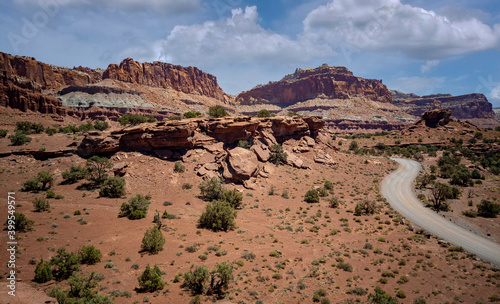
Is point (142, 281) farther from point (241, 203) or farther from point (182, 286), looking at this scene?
point (241, 203)

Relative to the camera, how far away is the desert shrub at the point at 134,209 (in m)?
20.8

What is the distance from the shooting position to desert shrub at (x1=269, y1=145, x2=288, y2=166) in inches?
1535

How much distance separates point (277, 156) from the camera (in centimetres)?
3912

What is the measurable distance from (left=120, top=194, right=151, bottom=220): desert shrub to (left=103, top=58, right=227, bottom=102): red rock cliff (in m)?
132

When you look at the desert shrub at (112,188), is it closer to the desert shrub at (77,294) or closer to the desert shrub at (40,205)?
the desert shrub at (40,205)

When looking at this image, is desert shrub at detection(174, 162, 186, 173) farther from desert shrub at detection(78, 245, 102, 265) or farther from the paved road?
the paved road

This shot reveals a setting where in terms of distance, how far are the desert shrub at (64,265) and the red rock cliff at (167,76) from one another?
460 ft

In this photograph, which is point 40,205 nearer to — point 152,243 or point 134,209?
point 134,209

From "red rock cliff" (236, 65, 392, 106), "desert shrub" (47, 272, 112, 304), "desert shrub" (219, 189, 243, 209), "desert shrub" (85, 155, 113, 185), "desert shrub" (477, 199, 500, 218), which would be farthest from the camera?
"red rock cliff" (236, 65, 392, 106)

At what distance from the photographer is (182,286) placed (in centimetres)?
1208

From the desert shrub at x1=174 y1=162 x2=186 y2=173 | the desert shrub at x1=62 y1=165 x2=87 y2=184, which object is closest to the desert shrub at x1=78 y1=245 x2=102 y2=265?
the desert shrub at x1=62 y1=165 x2=87 y2=184

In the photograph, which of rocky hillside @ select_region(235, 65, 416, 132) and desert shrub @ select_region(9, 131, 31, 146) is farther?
rocky hillside @ select_region(235, 65, 416, 132)

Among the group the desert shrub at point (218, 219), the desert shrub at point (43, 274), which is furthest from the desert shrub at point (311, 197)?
the desert shrub at point (43, 274)

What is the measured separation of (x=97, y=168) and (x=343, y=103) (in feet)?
552
